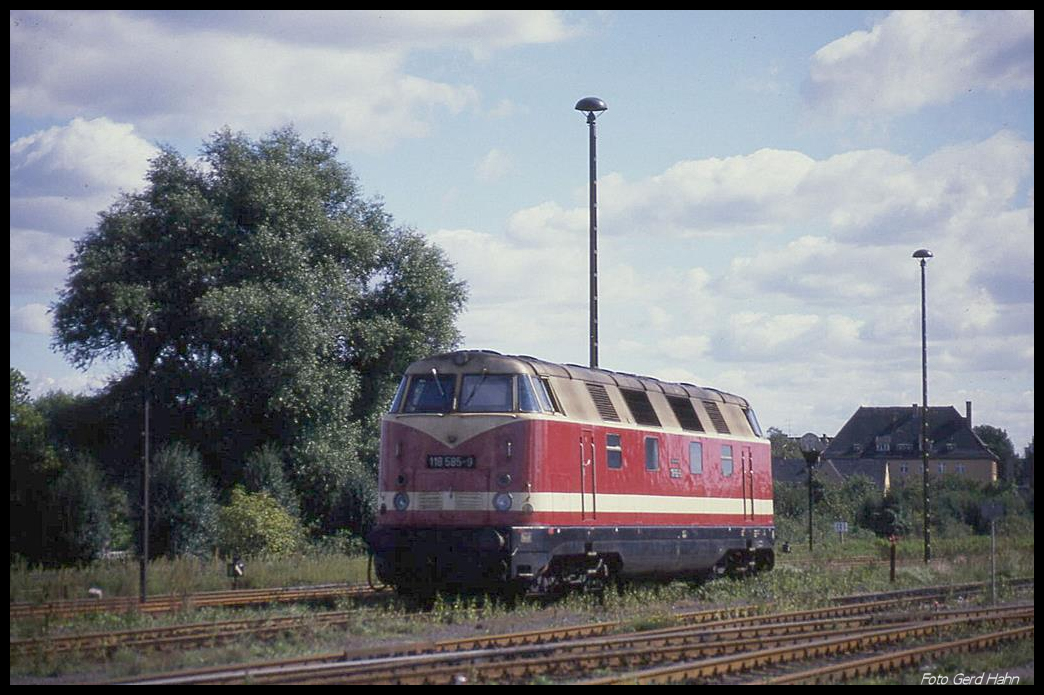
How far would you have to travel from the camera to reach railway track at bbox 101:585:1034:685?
1266 cm

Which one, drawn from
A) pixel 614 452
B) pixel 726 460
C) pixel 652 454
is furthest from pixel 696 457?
pixel 614 452

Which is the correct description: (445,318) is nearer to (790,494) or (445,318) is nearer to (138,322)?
(138,322)

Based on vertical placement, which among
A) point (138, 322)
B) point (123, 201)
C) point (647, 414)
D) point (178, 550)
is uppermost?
point (123, 201)

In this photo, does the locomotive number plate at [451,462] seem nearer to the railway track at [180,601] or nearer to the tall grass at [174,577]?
the railway track at [180,601]

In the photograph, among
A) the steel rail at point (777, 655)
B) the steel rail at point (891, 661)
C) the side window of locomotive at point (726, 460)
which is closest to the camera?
the steel rail at point (777, 655)

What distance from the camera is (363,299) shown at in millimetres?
43031

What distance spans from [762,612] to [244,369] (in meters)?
22.0

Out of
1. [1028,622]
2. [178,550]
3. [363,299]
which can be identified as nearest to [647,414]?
[1028,622]

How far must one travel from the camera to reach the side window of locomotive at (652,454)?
22094mm

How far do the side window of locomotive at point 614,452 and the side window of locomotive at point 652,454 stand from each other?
952 millimetres

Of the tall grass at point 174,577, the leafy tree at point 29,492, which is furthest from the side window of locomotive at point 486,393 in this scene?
the leafy tree at point 29,492

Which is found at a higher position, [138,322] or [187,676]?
[138,322]

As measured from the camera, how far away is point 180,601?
68.9ft

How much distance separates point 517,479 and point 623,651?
4.79 m
